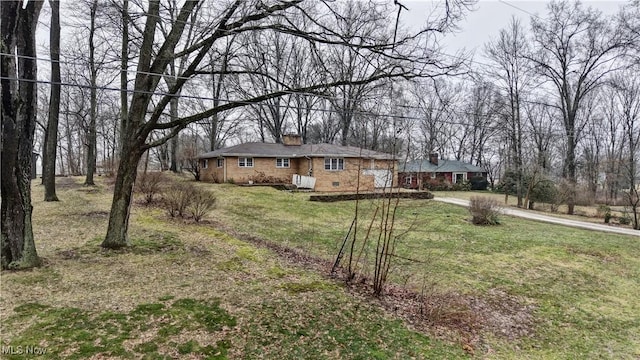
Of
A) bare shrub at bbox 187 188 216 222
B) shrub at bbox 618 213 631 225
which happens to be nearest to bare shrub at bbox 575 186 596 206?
shrub at bbox 618 213 631 225

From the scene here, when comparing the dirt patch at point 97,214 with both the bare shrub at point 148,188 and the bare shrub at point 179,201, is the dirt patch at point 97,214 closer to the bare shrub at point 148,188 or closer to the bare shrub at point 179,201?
the bare shrub at point 179,201

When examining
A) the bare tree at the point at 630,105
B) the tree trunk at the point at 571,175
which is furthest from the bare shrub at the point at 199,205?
the bare tree at the point at 630,105

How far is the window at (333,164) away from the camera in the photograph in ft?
80.4

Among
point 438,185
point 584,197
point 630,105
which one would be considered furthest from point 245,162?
point 630,105

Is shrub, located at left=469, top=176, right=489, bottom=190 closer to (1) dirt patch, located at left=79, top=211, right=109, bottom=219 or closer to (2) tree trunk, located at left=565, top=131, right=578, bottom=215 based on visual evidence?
(2) tree trunk, located at left=565, top=131, right=578, bottom=215

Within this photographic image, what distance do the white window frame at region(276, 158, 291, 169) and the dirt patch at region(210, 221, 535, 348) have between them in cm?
1939

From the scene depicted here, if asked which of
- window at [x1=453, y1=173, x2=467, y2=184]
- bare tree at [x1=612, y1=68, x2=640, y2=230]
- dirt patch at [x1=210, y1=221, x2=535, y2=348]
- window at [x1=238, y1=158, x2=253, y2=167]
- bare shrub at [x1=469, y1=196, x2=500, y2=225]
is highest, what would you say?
bare tree at [x1=612, y1=68, x2=640, y2=230]

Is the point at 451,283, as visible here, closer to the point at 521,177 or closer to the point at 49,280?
the point at 49,280

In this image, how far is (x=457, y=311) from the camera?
17.5 feet

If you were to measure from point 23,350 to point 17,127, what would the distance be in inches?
131

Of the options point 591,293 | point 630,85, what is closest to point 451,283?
point 591,293

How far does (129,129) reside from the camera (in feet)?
21.6

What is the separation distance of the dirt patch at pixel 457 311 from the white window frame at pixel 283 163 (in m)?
19.4

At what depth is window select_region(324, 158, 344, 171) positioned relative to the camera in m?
24.5
